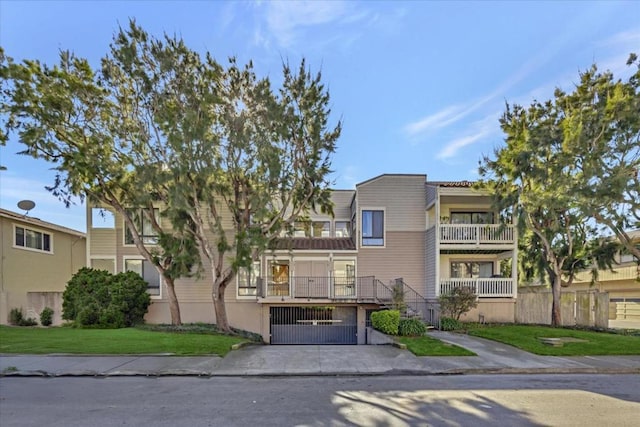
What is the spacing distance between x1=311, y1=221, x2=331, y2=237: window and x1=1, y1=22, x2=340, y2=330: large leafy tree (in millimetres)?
7105

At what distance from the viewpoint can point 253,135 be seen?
13734 mm

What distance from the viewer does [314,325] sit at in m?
18.8

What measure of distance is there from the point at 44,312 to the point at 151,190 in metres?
9.34

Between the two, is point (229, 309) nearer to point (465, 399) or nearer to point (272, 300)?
point (272, 300)

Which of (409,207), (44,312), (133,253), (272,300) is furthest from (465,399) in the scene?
(44,312)

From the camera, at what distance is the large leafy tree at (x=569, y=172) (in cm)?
1312

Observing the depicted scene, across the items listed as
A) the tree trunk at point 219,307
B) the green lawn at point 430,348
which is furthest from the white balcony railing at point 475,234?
the tree trunk at point 219,307

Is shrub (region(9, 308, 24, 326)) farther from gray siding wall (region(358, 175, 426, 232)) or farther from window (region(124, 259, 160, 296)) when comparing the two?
gray siding wall (region(358, 175, 426, 232))

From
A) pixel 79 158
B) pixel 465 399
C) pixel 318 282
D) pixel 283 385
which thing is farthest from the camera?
pixel 318 282

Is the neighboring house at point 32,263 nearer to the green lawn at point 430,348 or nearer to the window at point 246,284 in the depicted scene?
the window at point 246,284

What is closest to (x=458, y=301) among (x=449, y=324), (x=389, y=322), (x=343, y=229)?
(x=449, y=324)

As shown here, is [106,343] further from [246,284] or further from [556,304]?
[556,304]

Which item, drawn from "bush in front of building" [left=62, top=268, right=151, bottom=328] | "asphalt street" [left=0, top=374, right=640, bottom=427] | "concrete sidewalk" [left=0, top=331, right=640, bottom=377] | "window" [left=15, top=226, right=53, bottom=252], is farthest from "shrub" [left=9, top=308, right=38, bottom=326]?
"asphalt street" [left=0, top=374, right=640, bottom=427]

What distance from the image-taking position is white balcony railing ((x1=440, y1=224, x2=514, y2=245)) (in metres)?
17.7
